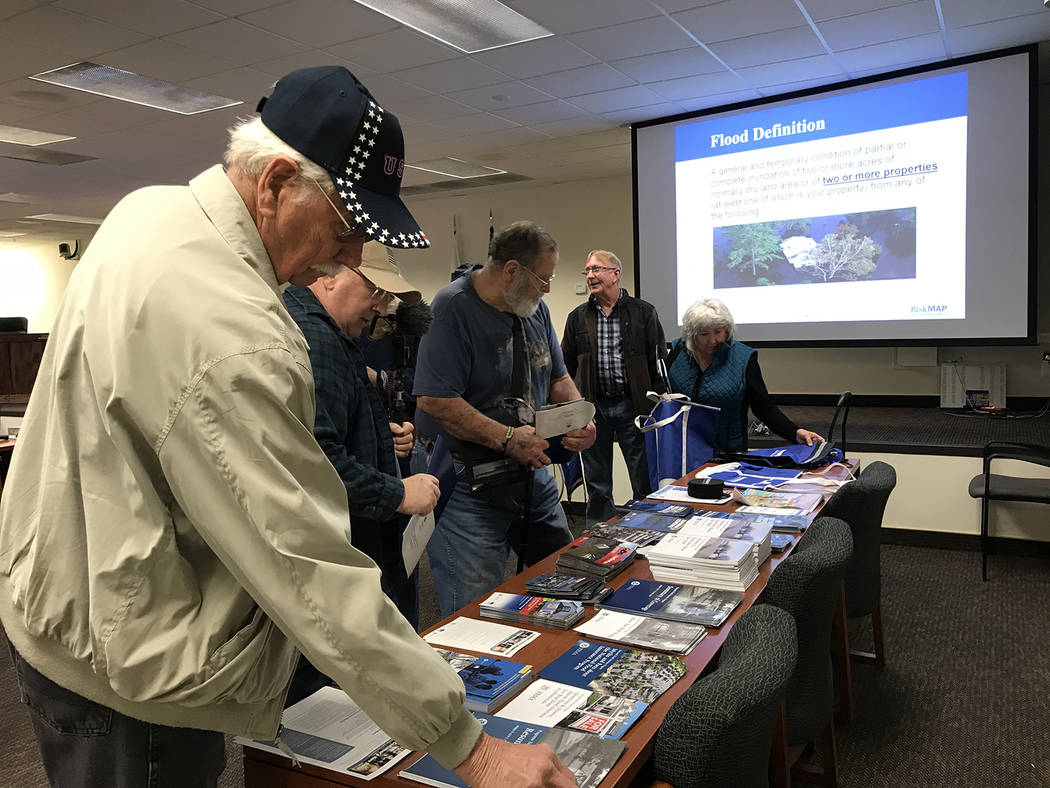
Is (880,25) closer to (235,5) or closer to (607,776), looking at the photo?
(235,5)

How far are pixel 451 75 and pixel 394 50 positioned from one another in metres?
0.53

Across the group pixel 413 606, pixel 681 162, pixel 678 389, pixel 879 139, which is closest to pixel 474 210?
pixel 681 162

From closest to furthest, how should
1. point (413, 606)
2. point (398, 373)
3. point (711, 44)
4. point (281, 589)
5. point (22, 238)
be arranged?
point (281, 589) → point (413, 606) → point (398, 373) → point (711, 44) → point (22, 238)

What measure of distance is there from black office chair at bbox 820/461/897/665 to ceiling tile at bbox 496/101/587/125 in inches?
144

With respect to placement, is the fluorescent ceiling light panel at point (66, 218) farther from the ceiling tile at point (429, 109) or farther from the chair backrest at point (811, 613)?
the chair backrest at point (811, 613)

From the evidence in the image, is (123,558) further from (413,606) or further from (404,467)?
(404,467)

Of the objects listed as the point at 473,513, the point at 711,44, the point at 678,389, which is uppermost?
the point at 711,44

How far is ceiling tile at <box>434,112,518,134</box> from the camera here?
5.72m

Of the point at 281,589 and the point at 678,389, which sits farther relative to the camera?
the point at 678,389

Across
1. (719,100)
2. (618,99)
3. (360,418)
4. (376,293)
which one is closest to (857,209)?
(719,100)

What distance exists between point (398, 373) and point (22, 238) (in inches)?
442

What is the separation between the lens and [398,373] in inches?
121

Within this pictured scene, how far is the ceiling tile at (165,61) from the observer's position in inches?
163

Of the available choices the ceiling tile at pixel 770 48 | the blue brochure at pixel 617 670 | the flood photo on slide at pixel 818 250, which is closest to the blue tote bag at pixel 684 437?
the blue brochure at pixel 617 670
